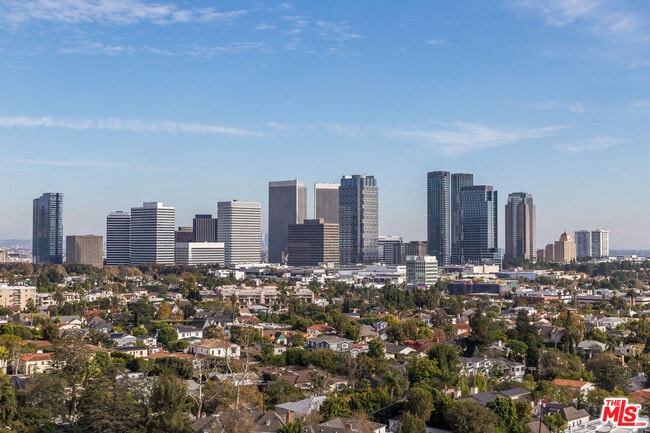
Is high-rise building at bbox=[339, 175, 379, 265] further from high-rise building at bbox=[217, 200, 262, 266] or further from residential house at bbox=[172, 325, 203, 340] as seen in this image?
Answer: residential house at bbox=[172, 325, 203, 340]


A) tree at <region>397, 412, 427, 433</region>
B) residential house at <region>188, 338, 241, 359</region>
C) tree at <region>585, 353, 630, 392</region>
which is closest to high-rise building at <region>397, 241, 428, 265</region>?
residential house at <region>188, 338, 241, 359</region>

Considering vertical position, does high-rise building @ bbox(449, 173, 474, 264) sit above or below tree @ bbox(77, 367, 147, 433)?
above

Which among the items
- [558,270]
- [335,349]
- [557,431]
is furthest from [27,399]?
[558,270]

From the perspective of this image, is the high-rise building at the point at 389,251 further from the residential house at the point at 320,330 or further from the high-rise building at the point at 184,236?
the residential house at the point at 320,330

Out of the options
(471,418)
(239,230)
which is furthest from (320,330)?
(239,230)

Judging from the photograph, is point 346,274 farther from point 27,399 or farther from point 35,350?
point 27,399

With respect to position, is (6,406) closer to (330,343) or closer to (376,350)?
(376,350)
